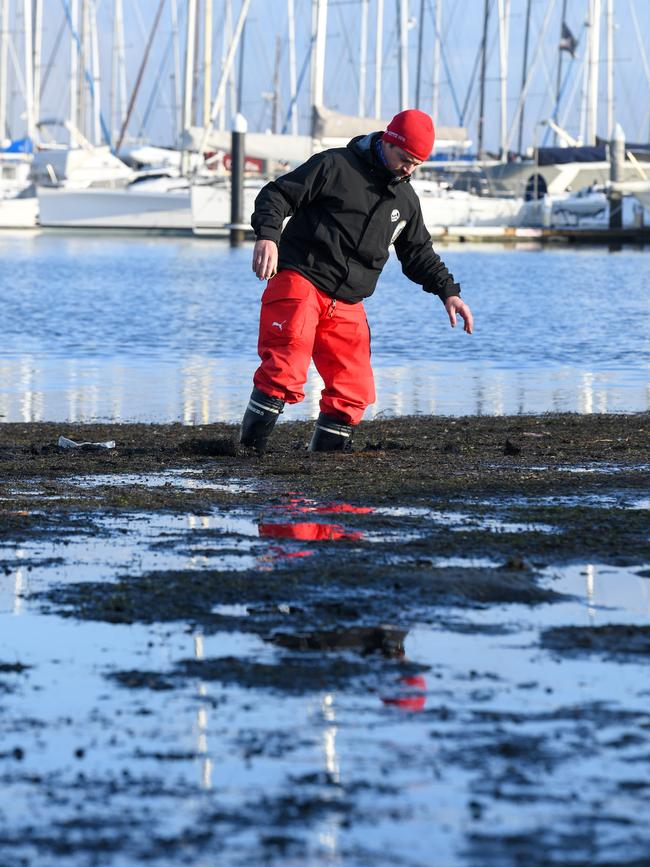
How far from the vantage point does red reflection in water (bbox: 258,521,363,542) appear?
571 centimetres

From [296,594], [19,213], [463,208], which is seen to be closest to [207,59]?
[463,208]

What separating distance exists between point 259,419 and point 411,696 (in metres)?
4.53

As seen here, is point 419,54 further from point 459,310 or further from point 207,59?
point 459,310

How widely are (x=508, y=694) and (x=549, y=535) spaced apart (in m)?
2.05

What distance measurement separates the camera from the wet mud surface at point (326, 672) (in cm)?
291

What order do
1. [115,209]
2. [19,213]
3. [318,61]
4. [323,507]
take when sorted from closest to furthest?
1. [323,507]
2. [318,61]
3. [115,209]
4. [19,213]

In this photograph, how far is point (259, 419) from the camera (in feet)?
26.8

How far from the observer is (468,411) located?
36.4 feet

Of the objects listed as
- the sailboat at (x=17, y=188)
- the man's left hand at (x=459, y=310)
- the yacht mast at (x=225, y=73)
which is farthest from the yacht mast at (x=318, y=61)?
the man's left hand at (x=459, y=310)

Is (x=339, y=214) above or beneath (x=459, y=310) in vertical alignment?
above

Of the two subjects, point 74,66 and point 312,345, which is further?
point 74,66

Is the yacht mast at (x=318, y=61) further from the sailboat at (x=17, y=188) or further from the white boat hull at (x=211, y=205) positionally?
the sailboat at (x=17, y=188)

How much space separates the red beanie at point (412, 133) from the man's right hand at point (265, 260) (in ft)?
2.48

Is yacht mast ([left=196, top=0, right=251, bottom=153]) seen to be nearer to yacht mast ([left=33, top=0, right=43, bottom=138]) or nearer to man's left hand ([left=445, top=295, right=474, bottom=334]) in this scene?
yacht mast ([left=33, top=0, right=43, bottom=138])
